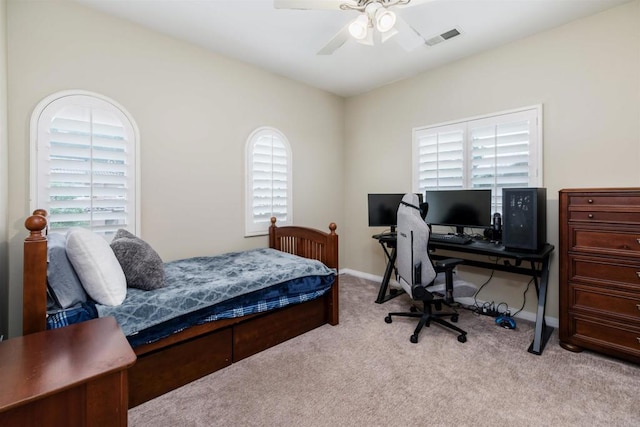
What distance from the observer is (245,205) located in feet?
10.8

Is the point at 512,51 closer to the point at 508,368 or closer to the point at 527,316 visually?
the point at 527,316

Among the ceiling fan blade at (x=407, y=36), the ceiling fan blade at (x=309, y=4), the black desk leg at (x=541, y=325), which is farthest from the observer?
the black desk leg at (x=541, y=325)

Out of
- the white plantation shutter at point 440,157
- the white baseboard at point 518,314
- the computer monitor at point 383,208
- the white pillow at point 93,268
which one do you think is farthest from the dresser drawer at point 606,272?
the white pillow at point 93,268

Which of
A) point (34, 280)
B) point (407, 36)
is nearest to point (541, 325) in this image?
point (407, 36)

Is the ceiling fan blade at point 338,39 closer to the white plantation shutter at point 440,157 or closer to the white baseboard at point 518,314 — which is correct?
the white plantation shutter at point 440,157

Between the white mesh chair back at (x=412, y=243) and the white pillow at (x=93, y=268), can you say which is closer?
the white pillow at (x=93, y=268)

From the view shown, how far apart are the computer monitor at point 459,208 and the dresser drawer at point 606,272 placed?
73cm

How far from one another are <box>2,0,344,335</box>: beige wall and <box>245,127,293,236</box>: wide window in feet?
0.34

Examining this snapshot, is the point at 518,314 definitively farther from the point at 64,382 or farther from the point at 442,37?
the point at 64,382

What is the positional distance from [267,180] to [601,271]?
10.1 feet

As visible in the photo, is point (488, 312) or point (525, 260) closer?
point (525, 260)

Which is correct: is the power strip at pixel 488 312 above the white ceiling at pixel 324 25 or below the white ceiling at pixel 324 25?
below

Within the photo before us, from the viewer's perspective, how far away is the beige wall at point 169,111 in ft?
6.77

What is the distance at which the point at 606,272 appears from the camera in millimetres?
2082
